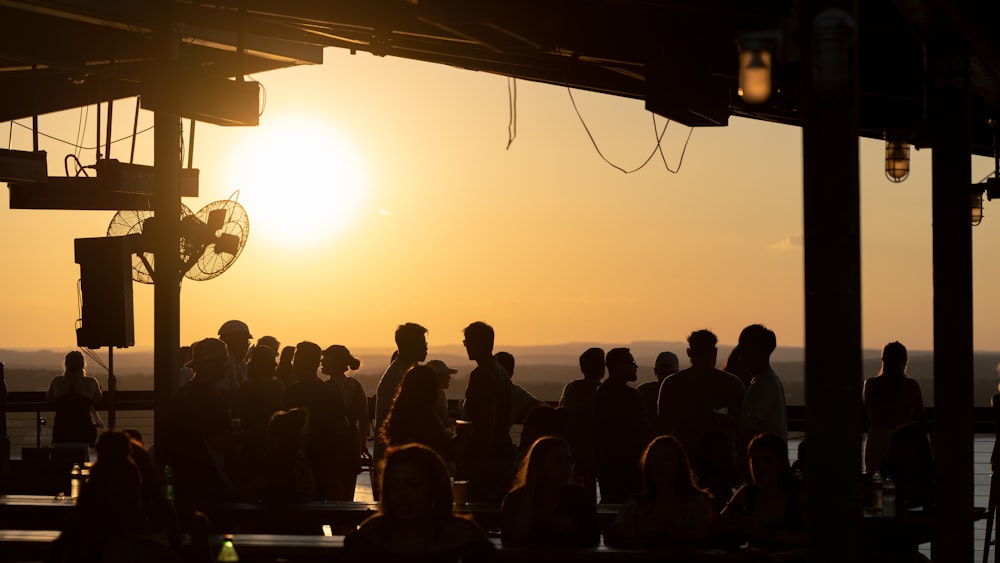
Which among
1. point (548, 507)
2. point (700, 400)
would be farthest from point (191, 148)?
point (548, 507)

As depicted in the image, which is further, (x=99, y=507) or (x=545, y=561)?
(x=545, y=561)

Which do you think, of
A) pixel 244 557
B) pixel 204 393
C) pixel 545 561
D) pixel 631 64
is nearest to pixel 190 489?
pixel 204 393

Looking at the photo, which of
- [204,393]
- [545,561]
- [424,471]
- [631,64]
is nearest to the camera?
[424,471]

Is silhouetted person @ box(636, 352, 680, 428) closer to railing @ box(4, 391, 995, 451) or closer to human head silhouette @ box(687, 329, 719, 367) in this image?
human head silhouette @ box(687, 329, 719, 367)

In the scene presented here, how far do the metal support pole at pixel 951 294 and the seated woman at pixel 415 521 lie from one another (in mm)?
3169

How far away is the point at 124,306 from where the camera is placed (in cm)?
1097

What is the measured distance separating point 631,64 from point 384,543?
5058 mm

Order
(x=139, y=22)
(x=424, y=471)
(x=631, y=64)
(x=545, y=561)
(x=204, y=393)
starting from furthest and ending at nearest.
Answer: (x=139, y=22), (x=631, y=64), (x=204, y=393), (x=545, y=561), (x=424, y=471)

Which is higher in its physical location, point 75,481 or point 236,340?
point 236,340

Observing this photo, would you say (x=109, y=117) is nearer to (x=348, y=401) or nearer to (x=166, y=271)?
(x=166, y=271)

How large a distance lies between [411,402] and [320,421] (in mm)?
1559

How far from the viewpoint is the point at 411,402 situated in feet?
25.3

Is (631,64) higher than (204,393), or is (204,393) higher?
(631,64)

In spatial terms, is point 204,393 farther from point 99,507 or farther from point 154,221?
point 154,221
